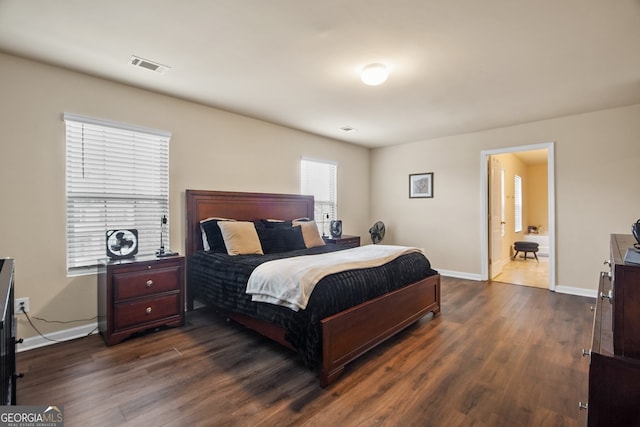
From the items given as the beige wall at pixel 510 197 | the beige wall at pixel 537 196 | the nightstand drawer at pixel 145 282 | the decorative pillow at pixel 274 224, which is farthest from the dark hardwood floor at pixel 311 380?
the beige wall at pixel 537 196

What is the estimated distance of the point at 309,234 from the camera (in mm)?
4008

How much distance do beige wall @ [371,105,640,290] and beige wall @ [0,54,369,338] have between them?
368 cm

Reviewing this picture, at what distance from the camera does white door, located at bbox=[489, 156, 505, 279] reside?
199 inches

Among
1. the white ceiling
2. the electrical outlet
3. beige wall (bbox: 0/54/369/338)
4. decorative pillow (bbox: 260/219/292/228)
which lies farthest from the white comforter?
the electrical outlet

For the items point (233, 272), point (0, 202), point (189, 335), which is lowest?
point (189, 335)

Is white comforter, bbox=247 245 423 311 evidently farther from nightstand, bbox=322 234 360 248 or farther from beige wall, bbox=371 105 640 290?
beige wall, bbox=371 105 640 290

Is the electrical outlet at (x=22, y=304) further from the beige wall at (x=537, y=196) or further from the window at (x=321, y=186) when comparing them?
the beige wall at (x=537, y=196)

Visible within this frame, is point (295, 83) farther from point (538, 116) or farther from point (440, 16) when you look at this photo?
point (538, 116)

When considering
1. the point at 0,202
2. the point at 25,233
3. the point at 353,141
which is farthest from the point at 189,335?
the point at 353,141

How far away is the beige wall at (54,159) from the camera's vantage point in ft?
8.32

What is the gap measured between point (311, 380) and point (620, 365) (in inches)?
65.1

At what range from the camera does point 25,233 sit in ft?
8.48

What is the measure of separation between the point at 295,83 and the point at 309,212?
221 centimetres

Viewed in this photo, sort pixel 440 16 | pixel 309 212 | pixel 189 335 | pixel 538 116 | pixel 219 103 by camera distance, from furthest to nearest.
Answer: pixel 309 212, pixel 538 116, pixel 219 103, pixel 189 335, pixel 440 16
